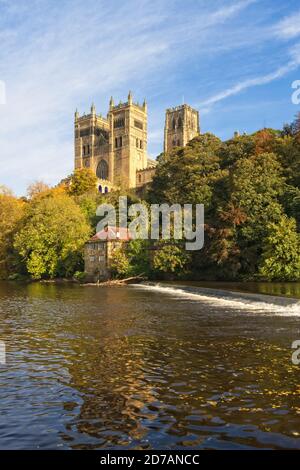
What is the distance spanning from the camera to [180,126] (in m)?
162

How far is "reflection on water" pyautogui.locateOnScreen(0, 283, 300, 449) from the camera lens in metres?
7.59

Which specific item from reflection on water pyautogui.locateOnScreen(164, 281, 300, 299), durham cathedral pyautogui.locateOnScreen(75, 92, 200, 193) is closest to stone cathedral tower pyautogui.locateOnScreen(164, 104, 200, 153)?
durham cathedral pyautogui.locateOnScreen(75, 92, 200, 193)

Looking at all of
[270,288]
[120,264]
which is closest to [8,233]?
[120,264]

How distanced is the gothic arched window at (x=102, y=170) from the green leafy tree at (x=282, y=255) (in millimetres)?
114471

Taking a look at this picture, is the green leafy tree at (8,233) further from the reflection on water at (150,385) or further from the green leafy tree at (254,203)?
the reflection on water at (150,385)

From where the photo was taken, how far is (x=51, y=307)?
87.7 feet

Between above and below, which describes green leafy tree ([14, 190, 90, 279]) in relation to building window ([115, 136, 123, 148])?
below

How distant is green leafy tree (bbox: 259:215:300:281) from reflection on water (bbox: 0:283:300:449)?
2387 centimetres

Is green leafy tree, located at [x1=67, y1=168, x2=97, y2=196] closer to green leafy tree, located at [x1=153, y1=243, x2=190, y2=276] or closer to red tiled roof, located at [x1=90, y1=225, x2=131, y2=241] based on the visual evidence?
red tiled roof, located at [x1=90, y1=225, x2=131, y2=241]

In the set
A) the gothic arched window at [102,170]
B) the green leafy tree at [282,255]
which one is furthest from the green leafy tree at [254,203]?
the gothic arched window at [102,170]

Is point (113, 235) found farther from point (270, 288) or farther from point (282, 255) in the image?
point (270, 288)

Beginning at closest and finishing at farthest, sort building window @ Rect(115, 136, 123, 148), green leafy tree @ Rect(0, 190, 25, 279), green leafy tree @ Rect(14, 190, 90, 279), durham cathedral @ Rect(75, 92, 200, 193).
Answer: green leafy tree @ Rect(14, 190, 90, 279) → green leafy tree @ Rect(0, 190, 25, 279) → durham cathedral @ Rect(75, 92, 200, 193) → building window @ Rect(115, 136, 123, 148)

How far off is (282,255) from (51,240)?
31.7 meters

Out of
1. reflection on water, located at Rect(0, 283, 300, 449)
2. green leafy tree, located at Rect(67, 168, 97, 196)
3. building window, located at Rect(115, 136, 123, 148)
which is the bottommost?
reflection on water, located at Rect(0, 283, 300, 449)
